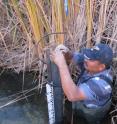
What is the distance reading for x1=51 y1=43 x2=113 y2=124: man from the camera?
190 centimetres

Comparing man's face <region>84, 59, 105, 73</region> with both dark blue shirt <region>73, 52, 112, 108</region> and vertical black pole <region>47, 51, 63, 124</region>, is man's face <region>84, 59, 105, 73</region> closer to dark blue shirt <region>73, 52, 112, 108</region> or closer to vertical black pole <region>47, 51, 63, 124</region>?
dark blue shirt <region>73, 52, 112, 108</region>

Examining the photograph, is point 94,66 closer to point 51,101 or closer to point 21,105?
point 51,101

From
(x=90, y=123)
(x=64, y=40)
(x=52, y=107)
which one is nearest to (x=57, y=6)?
(x=64, y=40)

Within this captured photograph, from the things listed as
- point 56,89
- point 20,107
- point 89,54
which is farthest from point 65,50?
point 20,107

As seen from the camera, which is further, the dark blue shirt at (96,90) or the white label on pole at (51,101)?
the white label on pole at (51,101)

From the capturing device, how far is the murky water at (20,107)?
2.46 meters

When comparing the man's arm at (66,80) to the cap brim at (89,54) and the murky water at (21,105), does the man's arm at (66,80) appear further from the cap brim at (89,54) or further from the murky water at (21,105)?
the murky water at (21,105)

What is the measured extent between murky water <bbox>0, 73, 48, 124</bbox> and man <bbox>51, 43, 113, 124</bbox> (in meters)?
0.43

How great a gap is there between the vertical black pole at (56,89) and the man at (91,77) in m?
0.10

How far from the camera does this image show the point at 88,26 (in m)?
2.39

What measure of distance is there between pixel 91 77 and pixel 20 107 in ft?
2.45

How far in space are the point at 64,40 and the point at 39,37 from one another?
0.64ft

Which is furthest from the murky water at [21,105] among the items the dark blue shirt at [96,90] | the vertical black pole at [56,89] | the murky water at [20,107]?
the dark blue shirt at [96,90]

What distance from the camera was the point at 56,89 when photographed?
2.13 meters
